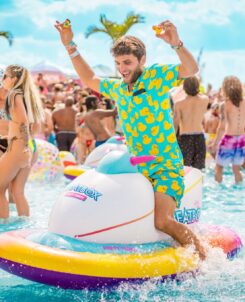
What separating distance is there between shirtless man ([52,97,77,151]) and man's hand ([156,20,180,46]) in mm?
7110

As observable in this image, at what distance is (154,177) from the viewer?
3713 mm

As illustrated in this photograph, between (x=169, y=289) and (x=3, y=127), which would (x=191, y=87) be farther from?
(x=169, y=289)

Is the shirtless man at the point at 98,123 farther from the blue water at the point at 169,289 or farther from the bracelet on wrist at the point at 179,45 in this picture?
the bracelet on wrist at the point at 179,45

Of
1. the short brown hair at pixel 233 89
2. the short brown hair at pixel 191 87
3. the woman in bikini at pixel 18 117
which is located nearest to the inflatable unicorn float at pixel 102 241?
the woman in bikini at pixel 18 117

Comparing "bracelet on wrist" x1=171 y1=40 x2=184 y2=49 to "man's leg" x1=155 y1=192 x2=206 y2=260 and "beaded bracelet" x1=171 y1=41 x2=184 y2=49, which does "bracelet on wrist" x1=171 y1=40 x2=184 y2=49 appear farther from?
"man's leg" x1=155 y1=192 x2=206 y2=260

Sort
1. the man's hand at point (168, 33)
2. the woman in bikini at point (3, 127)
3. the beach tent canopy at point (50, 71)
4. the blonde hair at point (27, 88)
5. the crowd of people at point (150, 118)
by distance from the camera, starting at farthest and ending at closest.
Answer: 1. the beach tent canopy at point (50, 71)
2. the woman in bikini at point (3, 127)
3. the blonde hair at point (27, 88)
4. the crowd of people at point (150, 118)
5. the man's hand at point (168, 33)

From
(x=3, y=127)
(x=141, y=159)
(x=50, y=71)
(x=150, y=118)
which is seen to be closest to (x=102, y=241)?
(x=141, y=159)

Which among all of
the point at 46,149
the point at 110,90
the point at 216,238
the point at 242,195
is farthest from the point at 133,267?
the point at 46,149

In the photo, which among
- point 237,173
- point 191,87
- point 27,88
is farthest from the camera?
point 237,173

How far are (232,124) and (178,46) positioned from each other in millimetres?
4683

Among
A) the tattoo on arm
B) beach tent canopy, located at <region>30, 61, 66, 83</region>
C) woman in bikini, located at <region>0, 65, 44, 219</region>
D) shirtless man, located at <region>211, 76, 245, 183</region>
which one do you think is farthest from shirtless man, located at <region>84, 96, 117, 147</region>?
beach tent canopy, located at <region>30, 61, 66, 83</region>

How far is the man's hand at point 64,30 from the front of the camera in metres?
3.93

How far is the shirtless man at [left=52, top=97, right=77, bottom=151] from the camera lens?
34.7ft

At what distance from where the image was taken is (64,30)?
12.9 feet
